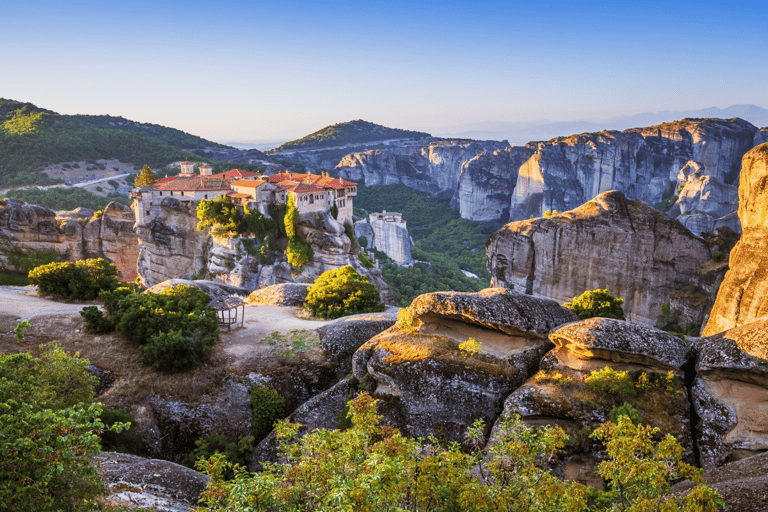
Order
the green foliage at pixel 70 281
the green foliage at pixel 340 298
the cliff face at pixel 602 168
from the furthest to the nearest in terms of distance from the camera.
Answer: the cliff face at pixel 602 168, the green foliage at pixel 340 298, the green foliage at pixel 70 281

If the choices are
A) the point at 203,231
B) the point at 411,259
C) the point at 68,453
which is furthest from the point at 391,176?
the point at 68,453

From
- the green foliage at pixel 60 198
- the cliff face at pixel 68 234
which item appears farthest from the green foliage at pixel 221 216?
the green foliage at pixel 60 198

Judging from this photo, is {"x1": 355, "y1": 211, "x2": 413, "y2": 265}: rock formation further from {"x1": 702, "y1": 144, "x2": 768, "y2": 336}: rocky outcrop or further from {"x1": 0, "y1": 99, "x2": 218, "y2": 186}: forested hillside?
{"x1": 702, "y1": 144, "x2": 768, "y2": 336}: rocky outcrop

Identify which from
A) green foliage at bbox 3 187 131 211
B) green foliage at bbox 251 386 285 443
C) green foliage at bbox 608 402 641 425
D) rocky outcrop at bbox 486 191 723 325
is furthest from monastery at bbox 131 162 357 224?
green foliage at bbox 608 402 641 425

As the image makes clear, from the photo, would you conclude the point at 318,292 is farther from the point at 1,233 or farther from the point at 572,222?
the point at 1,233

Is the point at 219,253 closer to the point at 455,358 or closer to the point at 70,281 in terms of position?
the point at 70,281

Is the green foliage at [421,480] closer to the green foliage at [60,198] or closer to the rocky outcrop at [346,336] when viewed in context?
the rocky outcrop at [346,336]

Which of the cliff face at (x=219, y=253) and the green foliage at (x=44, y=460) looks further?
the cliff face at (x=219, y=253)

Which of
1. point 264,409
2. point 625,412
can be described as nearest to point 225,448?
point 264,409
